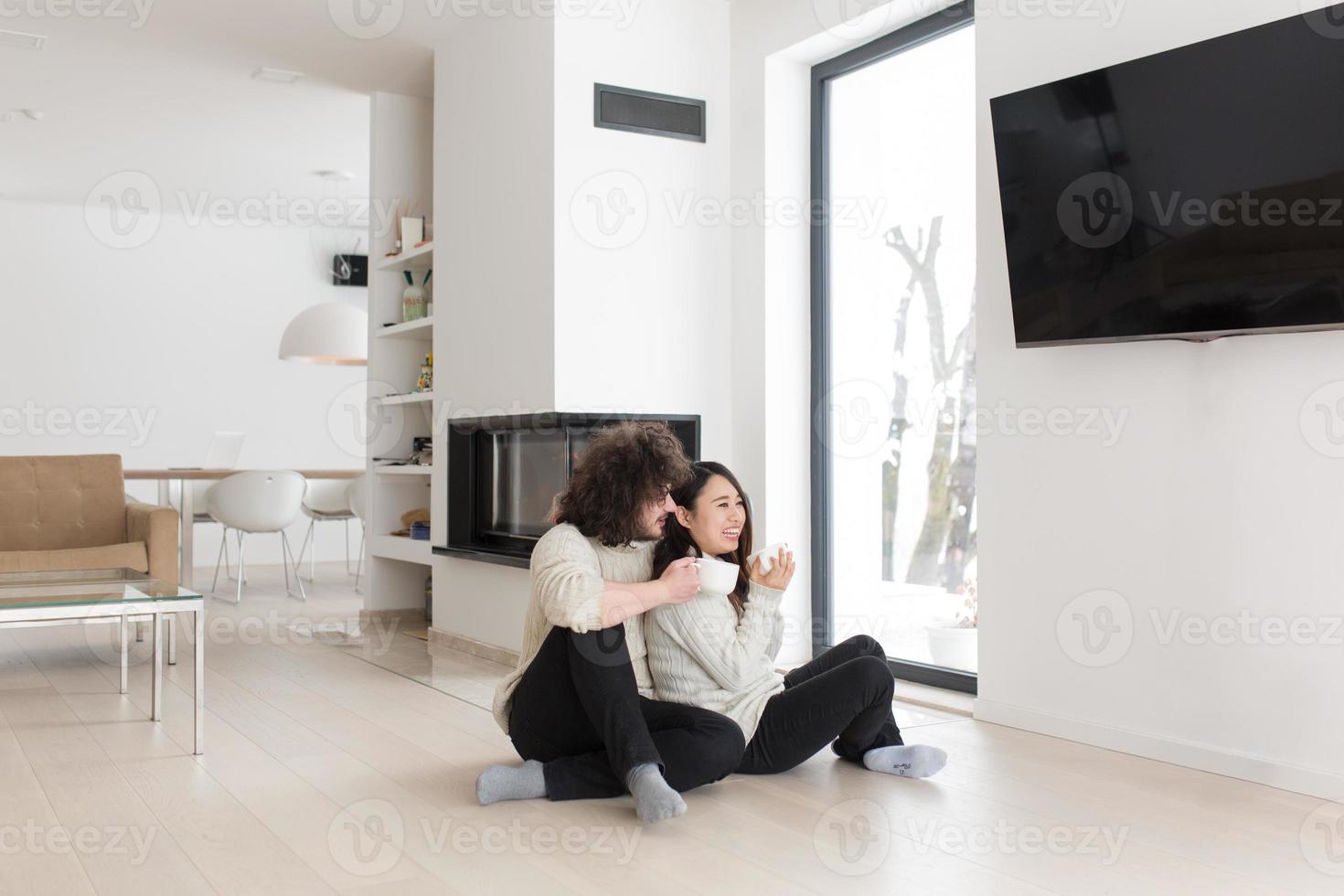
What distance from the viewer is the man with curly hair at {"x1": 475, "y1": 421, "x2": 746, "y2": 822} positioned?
231 centimetres

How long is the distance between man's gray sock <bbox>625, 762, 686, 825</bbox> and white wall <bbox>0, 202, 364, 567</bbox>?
681 centimetres

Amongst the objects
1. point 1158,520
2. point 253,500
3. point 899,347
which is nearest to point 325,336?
point 253,500

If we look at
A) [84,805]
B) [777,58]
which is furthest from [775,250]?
[84,805]

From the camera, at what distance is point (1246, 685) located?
8.98 feet

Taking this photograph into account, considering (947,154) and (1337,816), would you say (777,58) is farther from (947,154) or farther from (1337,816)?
(1337,816)

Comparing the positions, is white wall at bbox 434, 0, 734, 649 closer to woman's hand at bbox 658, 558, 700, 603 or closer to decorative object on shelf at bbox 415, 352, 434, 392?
decorative object on shelf at bbox 415, 352, 434, 392

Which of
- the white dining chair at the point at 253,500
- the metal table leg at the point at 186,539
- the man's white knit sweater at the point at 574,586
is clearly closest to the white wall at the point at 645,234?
the man's white knit sweater at the point at 574,586

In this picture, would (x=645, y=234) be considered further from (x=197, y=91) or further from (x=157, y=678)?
(x=197, y=91)

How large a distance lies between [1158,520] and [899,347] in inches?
50.7

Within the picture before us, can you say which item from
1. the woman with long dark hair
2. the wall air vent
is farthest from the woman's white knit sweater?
the wall air vent

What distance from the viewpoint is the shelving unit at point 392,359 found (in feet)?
17.8

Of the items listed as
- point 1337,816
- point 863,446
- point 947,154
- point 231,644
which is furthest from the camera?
point 231,644

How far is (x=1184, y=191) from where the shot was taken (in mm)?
2688

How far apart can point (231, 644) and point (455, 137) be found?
225cm
